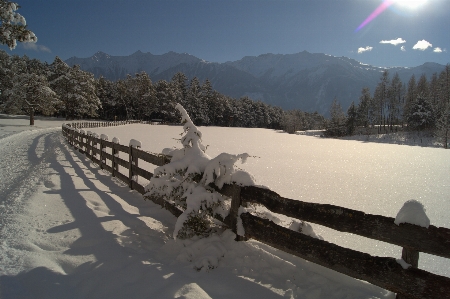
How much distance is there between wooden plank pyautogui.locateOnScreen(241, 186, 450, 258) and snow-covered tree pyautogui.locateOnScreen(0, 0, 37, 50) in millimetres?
13592

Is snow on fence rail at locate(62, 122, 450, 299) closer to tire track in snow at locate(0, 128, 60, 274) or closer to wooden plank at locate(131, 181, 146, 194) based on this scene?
tire track in snow at locate(0, 128, 60, 274)

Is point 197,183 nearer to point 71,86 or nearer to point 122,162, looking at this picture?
point 122,162

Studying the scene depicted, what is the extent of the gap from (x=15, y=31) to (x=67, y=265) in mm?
13044

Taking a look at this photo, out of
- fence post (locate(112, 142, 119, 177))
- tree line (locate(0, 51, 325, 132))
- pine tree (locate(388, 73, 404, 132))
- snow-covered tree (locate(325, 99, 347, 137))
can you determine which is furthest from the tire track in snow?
pine tree (locate(388, 73, 404, 132))

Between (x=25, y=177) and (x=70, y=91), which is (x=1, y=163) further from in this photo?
(x=70, y=91)

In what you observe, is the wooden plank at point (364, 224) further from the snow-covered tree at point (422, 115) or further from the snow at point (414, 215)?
the snow-covered tree at point (422, 115)

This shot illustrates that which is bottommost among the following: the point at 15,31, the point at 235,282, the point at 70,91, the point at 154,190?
the point at 235,282

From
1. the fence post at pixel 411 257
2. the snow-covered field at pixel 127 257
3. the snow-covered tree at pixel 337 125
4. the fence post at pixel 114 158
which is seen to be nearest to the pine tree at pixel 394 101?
the snow-covered tree at pixel 337 125

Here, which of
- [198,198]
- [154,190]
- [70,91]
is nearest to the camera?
[198,198]

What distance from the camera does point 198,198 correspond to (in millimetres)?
3490

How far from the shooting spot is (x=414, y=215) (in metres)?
2.18

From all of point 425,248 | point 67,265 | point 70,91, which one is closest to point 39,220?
point 67,265

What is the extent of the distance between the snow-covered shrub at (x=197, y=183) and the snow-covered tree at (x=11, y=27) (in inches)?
478

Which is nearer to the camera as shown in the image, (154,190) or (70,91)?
(154,190)
